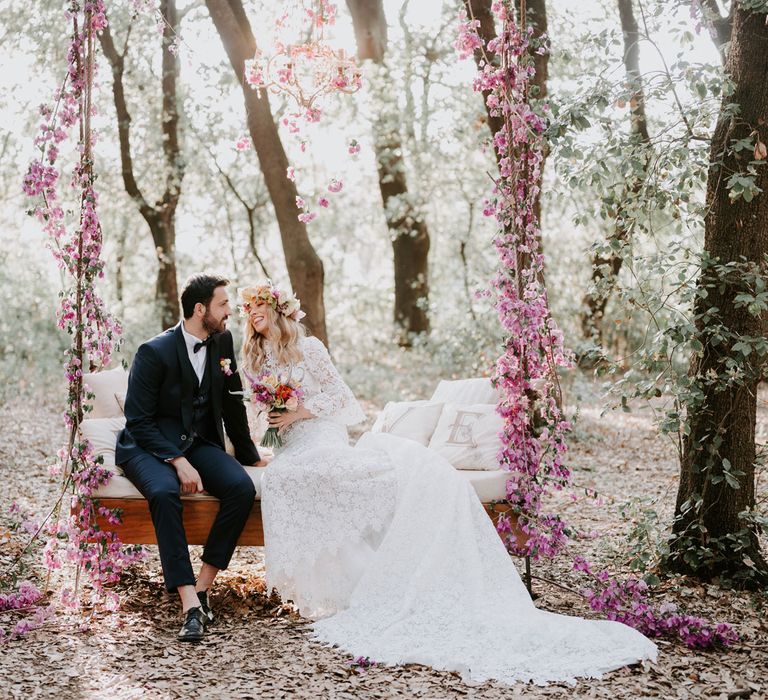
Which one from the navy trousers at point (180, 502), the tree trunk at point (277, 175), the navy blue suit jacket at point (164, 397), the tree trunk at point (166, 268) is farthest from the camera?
the tree trunk at point (166, 268)

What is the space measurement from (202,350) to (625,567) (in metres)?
2.55

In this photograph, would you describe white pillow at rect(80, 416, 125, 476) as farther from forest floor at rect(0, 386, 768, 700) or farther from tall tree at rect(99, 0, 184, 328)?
tall tree at rect(99, 0, 184, 328)

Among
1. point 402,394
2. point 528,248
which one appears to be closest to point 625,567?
point 528,248

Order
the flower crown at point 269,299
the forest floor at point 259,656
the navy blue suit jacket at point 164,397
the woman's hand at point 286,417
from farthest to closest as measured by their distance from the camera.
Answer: the flower crown at point 269,299
the woman's hand at point 286,417
the navy blue suit jacket at point 164,397
the forest floor at point 259,656

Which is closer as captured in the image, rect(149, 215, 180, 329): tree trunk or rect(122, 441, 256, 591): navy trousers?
rect(122, 441, 256, 591): navy trousers

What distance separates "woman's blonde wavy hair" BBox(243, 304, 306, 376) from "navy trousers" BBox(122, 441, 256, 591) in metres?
0.52

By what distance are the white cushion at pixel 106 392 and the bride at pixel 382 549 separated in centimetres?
84

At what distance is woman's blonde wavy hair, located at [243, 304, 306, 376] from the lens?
4.57 metres

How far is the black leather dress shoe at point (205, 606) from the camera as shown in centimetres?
405

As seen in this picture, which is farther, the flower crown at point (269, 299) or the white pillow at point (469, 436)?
the white pillow at point (469, 436)

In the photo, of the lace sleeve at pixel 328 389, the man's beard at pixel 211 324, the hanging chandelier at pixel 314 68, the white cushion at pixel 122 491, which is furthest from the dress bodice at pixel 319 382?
the hanging chandelier at pixel 314 68

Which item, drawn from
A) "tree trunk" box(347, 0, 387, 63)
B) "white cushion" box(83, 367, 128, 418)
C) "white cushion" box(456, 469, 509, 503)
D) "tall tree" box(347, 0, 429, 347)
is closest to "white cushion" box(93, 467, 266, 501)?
"white cushion" box(83, 367, 128, 418)

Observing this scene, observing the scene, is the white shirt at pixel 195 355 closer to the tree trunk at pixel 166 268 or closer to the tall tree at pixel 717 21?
the tall tree at pixel 717 21

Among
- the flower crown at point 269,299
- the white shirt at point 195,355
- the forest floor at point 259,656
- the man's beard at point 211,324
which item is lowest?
the forest floor at point 259,656
